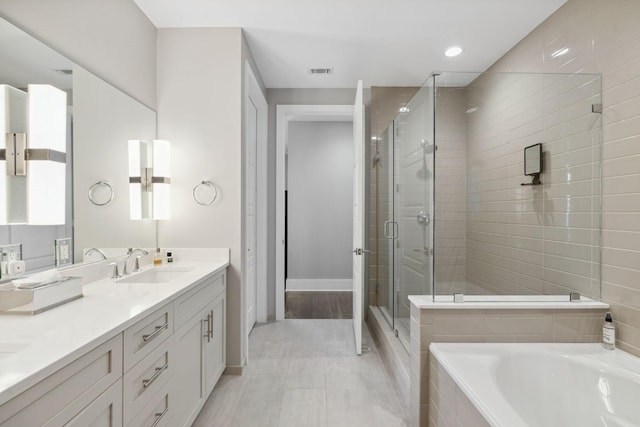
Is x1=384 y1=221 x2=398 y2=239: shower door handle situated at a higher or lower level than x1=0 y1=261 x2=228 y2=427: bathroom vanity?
higher

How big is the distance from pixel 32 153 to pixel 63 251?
0.49m

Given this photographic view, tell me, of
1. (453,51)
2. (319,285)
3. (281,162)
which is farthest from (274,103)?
(319,285)

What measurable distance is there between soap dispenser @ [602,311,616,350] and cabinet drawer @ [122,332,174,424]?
218 cm

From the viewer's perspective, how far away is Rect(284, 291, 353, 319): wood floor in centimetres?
376

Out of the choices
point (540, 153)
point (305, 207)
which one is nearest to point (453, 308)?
point (540, 153)

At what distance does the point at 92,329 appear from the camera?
39.9 inches

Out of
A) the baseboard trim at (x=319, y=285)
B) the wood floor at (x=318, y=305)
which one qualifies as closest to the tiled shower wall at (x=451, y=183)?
the wood floor at (x=318, y=305)

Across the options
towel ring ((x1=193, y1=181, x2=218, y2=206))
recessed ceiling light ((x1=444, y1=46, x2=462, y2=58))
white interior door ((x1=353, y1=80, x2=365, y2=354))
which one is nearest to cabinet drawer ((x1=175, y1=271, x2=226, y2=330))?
towel ring ((x1=193, y1=181, x2=218, y2=206))

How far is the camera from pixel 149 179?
2.20 metres

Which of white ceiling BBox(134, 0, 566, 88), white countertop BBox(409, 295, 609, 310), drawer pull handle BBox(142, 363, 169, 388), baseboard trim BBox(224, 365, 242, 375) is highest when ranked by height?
white ceiling BBox(134, 0, 566, 88)

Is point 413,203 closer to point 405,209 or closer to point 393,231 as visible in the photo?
point 405,209

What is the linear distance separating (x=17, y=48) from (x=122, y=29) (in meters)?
0.82

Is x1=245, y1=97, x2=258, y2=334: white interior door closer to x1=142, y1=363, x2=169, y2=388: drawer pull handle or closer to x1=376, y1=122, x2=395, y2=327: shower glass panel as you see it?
x1=376, y1=122, x2=395, y2=327: shower glass panel

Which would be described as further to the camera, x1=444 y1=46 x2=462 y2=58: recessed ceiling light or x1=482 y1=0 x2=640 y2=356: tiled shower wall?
x1=444 y1=46 x2=462 y2=58: recessed ceiling light
